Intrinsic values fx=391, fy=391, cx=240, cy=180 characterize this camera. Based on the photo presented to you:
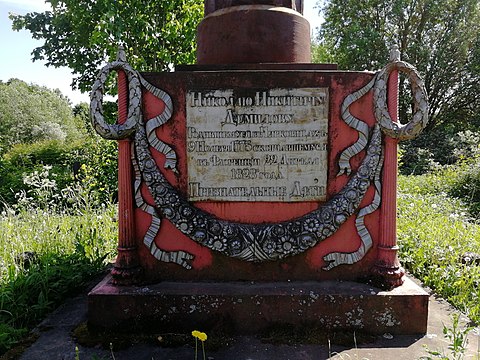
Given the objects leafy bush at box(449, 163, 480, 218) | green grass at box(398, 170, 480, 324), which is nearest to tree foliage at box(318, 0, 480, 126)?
leafy bush at box(449, 163, 480, 218)

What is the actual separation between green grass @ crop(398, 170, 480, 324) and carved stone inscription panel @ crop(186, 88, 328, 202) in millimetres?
1586

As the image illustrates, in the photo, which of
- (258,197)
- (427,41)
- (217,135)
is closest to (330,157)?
(258,197)

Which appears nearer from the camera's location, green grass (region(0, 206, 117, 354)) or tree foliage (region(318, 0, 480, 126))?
green grass (region(0, 206, 117, 354))

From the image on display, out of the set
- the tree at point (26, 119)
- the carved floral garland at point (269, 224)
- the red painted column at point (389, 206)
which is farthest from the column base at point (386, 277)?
the tree at point (26, 119)

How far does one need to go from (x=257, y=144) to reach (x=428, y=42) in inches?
741

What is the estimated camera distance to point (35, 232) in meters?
4.78

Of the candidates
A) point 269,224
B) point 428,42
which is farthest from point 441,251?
point 428,42

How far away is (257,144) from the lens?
318cm

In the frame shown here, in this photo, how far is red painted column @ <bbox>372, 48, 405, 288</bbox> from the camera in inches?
122

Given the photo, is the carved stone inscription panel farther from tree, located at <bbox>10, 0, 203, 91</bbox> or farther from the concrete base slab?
tree, located at <bbox>10, 0, 203, 91</bbox>

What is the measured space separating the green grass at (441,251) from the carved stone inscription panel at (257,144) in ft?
5.20

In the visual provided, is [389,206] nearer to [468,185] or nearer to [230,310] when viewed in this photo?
[230,310]

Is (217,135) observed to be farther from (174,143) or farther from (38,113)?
(38,113)

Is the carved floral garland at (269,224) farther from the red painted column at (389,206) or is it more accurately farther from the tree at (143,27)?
the tree at (143,27)
